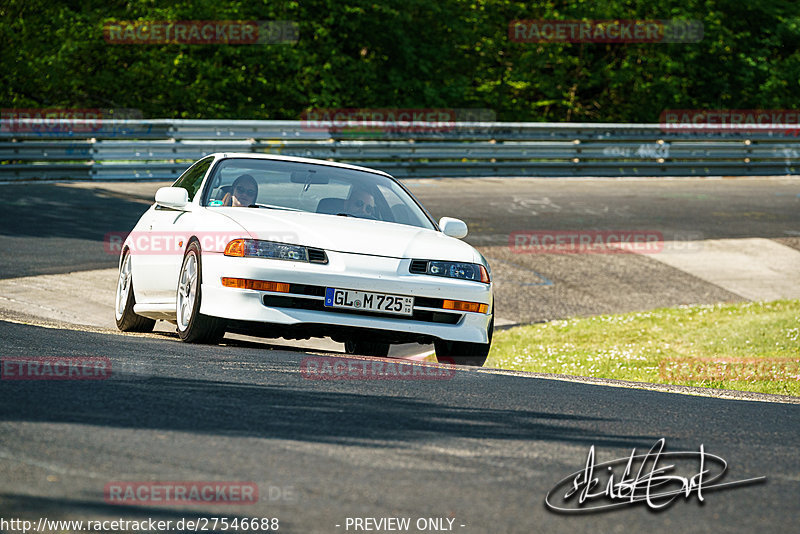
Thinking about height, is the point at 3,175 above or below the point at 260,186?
below

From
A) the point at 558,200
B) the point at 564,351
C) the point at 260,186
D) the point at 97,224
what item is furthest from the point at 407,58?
the point at 260,186

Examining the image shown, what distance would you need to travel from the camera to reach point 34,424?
4.61 m

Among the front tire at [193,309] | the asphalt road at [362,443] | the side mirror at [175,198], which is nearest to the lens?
the asphalt road at [362,443]

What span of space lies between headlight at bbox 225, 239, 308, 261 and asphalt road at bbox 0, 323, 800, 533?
33.1 inches

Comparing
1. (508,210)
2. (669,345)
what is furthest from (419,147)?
(669,345)

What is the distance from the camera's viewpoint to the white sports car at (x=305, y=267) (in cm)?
736

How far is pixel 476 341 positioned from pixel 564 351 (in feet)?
14.0

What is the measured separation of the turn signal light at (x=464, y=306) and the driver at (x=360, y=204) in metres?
1.23

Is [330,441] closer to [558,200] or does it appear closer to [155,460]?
[155,460]

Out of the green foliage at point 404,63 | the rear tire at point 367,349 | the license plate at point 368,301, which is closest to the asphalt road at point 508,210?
the rear tire at point 367,349

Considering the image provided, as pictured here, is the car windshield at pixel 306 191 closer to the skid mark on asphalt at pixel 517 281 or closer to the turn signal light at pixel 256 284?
the turn signal light at pixel 256 284

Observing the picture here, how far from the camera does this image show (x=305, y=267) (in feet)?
24.2

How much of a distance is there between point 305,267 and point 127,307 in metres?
2.53

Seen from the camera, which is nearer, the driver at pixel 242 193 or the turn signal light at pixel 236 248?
the turn signal light at pixel 236 248
